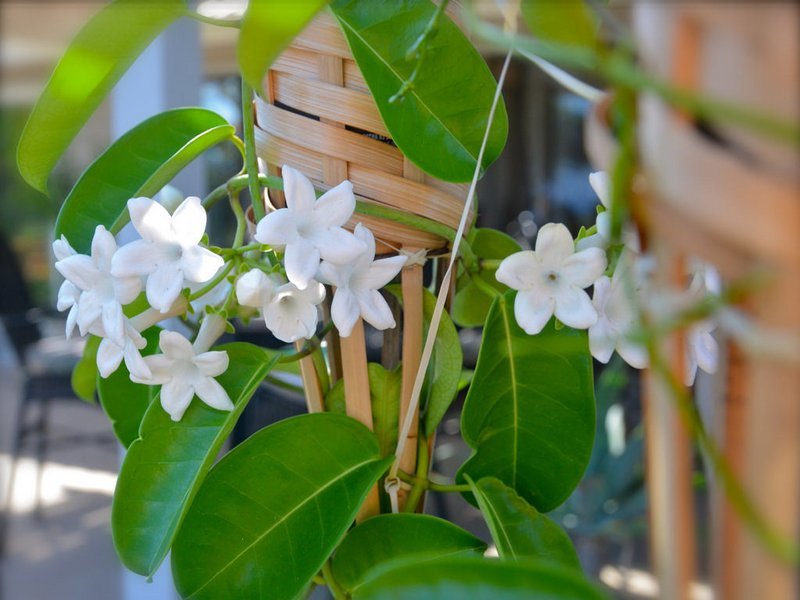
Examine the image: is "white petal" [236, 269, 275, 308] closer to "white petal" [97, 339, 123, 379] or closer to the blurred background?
"white petal" [97, 339, 123, 379]

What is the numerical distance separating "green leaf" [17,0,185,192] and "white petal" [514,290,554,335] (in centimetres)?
22

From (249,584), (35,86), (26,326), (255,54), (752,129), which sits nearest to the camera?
(752,129)

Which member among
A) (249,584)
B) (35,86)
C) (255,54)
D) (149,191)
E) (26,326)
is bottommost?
A: (35,86)

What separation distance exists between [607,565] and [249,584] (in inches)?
66.5

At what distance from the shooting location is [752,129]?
0.19 meters

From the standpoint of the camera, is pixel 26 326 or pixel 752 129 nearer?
pixel 752 129

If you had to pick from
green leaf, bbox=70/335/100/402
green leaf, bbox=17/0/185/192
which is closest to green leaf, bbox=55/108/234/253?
green leaf, bbox=17/0/185/192

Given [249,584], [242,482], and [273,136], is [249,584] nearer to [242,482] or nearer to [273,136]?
[242,482]

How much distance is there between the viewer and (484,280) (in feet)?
1.68

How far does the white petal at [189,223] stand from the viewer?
412 millimetres

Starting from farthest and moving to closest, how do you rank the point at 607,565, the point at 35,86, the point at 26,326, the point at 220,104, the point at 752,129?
the point at 35,86
the point at 220,104
the point at 26,326
the point at 607,565
the point at 752,129

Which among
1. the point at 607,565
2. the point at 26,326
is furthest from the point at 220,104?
the point at 607,565

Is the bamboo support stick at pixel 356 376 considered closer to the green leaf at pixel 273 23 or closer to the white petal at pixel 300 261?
the white petal at pixel 300 261

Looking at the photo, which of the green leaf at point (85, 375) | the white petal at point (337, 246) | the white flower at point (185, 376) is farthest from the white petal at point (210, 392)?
the green leaf at point (85, 375)
